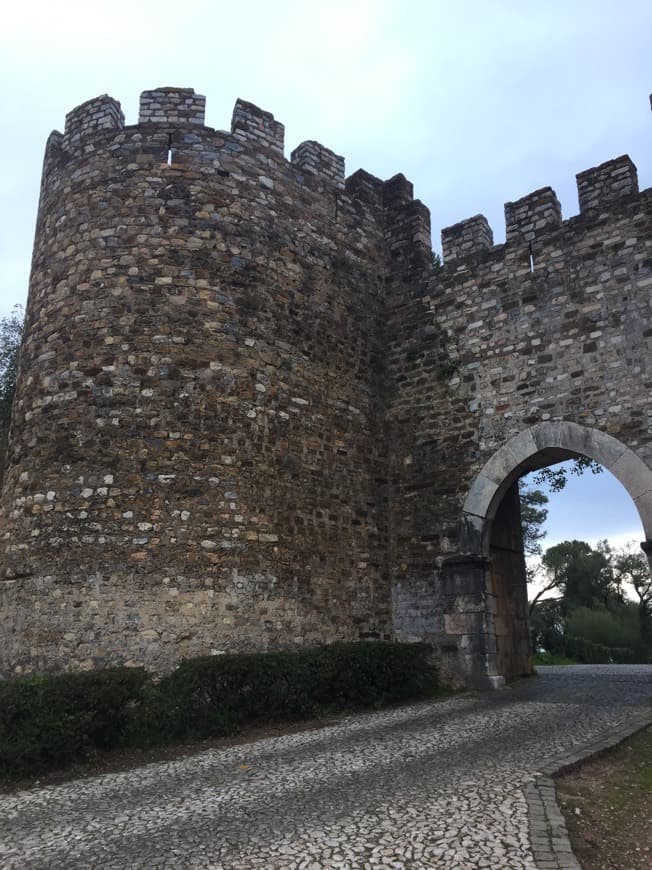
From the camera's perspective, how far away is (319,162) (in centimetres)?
1080

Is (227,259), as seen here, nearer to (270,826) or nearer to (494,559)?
(494,559)

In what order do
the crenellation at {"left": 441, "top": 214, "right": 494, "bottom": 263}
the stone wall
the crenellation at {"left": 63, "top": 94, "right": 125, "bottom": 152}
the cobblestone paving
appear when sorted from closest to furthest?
1. the cobblestone paving
2. the stone wall
3. the crenellation at {"left": 63, "top": 94, "right": 125, "bottom": 152}
4. the crenellation at {"left": 441, "top": 214, "right": 494, "bottom": 263}

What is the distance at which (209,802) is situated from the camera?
448cm

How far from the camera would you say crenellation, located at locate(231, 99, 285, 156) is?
980 cm

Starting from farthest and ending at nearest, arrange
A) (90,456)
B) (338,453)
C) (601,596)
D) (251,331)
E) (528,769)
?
(601,596) < (338,453) < (251,331) < (90,456) < (528,769)

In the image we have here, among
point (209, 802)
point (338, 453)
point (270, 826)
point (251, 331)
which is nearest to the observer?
point (270, 826)

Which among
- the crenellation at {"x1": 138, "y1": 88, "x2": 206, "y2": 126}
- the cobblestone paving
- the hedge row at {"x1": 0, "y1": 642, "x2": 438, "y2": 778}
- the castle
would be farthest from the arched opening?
the crenellation at {"x1": 138, "y1": 88, "x2": 206, "y2": 126}

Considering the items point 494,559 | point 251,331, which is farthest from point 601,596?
point 251,331

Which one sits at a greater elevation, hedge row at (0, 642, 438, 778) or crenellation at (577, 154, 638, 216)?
crenellation at (577, 154, 638, 216)

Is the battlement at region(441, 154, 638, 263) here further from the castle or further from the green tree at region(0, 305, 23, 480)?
the green tree at region(0, 305, 23, 480)

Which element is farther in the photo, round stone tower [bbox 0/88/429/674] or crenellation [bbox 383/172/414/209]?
crenellation [bbox 383/172/414/209]

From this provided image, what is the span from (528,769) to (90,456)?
5.77 m

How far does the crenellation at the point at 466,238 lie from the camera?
1064 cm

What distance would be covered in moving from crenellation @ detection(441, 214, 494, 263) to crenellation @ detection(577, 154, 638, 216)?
4.94 feet
